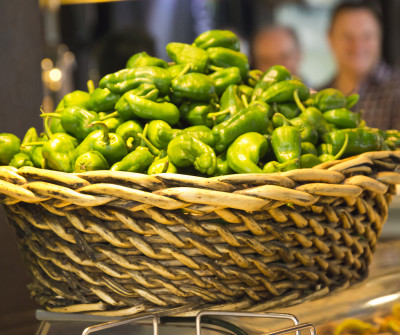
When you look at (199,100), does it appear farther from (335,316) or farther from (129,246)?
(335,316)

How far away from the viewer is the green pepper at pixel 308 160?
875 mm

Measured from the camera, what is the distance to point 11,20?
4.91 ft

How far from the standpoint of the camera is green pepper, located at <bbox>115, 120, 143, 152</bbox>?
0.90 meters

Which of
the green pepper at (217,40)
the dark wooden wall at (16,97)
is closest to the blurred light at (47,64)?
the dark wooden wall at (16,97)

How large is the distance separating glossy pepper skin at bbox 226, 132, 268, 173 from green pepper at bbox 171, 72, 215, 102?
134 millimetres

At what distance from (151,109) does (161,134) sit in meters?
0.06

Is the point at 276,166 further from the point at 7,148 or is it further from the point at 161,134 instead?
the point at 7,148

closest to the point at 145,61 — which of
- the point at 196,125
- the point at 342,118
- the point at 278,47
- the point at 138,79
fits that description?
the point at 138,79

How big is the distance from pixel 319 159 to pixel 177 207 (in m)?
0.33

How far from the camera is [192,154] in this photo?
0.81m

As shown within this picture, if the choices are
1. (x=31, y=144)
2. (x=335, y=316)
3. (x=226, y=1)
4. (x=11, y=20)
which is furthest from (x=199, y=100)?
(x=226, y=1)

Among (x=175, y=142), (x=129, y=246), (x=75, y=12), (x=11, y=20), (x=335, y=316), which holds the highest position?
(x=75, y=12)

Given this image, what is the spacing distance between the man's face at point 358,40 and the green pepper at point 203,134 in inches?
127

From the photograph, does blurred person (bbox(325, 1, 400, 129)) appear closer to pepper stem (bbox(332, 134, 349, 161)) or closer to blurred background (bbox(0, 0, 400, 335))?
blurred background (bbox(0, 0, 400, 335))
